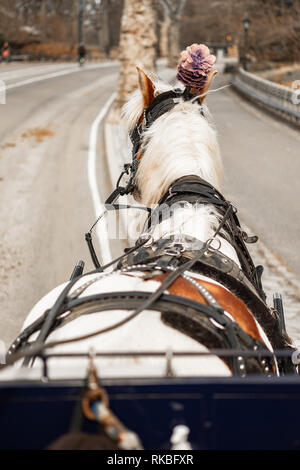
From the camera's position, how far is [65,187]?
1212 centimetres

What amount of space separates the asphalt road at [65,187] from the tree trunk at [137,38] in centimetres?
241

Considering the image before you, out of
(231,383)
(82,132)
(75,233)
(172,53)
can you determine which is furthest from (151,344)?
(172,53)

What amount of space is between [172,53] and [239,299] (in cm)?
5350

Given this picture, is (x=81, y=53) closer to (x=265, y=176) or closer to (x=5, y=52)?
(x=5, y=52)

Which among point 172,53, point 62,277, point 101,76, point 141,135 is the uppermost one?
point 172,53

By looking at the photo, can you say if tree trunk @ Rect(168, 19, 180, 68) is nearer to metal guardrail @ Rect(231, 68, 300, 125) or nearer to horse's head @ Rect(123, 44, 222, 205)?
metal guardrail @ Rect(231, 68, 300, 125)

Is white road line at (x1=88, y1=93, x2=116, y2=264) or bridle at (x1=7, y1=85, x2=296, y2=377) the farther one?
white road line at (x1=88, y1=93, x2=116, y2=264)

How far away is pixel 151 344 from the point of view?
2.12m

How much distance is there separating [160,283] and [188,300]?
0.62 feet

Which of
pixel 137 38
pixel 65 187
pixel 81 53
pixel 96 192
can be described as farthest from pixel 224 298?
pixel 81 53

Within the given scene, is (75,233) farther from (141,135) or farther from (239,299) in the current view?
(239,299)

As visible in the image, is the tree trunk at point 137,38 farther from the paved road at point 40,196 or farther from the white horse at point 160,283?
the white horse at point 160,283

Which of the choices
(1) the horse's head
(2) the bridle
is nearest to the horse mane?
(1) the horse's head

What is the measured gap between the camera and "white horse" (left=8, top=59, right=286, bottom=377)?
2061 mm
